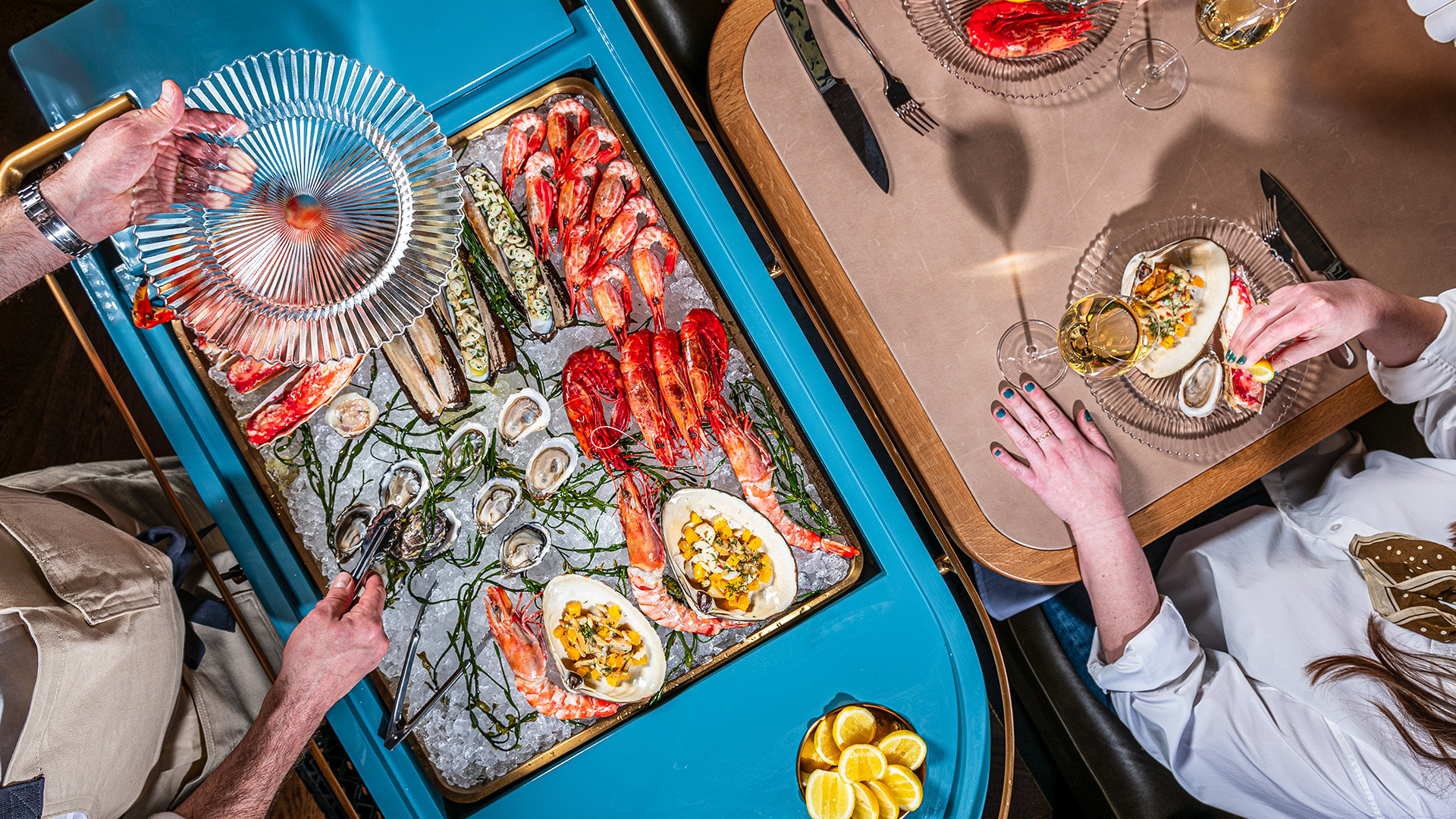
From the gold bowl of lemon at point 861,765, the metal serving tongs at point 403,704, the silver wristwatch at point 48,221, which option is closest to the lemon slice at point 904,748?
the gold bowl of lemon at point 861,765

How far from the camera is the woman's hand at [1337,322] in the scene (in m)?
1.67

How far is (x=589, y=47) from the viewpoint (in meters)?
1.62

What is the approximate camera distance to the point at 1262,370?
5.78 ft

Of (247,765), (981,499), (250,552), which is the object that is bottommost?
(981,499)

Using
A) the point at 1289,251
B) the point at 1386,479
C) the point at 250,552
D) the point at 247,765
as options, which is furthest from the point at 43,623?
the point at 1386,479

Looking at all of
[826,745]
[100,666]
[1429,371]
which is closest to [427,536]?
[100,666]

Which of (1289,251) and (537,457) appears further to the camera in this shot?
(1289,251)

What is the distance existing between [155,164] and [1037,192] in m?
2.06

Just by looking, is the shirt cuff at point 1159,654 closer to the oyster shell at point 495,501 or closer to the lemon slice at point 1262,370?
the lemon slice at point 1262,370

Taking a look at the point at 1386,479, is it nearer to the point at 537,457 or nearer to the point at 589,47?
the point at 537,457

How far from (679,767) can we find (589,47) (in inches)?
71.2

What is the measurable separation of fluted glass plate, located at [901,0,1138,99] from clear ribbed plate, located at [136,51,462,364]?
1.30m

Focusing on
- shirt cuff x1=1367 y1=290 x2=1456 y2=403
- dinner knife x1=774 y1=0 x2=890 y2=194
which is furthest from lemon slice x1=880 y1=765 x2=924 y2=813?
shirt cuff x1=1367 y1=290 x2=1456 y2=403

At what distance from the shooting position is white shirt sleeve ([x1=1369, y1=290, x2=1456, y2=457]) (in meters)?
1.71
